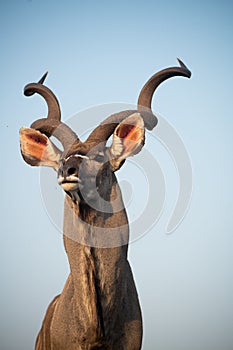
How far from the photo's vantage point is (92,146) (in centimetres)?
841

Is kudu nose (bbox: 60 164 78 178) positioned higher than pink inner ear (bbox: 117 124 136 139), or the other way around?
pink inner ear (bbox: 117 124 136 139)

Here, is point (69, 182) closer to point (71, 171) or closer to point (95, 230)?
point (71, 171)

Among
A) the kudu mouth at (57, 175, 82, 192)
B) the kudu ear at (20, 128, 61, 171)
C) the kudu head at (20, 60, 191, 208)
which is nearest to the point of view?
the kudu mouth at (57, 175, 82, 192)

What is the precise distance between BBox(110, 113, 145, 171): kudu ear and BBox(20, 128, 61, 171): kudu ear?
0.95 meters

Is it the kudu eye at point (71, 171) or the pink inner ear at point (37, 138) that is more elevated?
the pink inner ear at point (37, 138)

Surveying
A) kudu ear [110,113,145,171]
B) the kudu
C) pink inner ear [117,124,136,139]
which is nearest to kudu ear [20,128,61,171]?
the kudu

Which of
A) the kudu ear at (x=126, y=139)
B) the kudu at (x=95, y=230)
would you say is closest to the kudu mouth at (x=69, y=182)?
the kudu at (x=95, y=230)

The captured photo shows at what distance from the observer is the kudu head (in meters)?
7.91

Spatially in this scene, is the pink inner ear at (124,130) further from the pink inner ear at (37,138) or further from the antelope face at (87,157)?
the pink inner ear at (37,138)

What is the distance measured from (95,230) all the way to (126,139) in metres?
1.61

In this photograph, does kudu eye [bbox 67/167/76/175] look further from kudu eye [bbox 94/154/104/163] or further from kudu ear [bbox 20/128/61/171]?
kudu ear [bbox 20/128/61/171]

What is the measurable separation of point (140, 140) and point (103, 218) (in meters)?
1.42

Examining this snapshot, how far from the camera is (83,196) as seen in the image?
809 cm

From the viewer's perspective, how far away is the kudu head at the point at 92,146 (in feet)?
25.9
